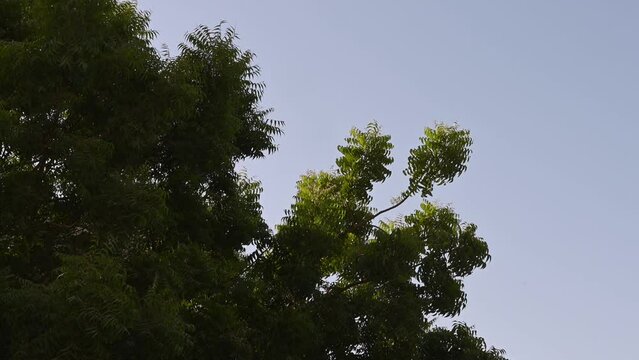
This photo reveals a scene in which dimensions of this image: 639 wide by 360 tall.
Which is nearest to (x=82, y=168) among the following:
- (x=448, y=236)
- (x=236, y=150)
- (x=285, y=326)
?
(x=236, y=150)

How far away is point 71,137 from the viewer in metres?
8.95

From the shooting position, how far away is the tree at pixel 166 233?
7.95 meters

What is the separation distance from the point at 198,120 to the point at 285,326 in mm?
2705

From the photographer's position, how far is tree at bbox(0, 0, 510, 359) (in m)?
7.95

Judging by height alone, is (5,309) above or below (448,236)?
below

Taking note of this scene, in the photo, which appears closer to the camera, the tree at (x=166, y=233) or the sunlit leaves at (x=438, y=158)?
the tree at (x=166, y=233)

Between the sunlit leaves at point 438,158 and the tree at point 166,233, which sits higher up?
the sunlit leaves at point 438,158

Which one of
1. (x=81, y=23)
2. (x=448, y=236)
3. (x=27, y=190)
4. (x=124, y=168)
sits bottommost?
(x=27, y=190)

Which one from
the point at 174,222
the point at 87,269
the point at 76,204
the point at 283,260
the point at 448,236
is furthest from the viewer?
the point at 448,236

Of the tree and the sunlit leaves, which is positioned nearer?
the tree

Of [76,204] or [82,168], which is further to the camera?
[76,204]

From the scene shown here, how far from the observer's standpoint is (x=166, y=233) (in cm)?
1041

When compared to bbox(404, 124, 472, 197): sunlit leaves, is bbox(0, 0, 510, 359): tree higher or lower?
lower

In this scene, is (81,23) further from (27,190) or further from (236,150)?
(236,150)
